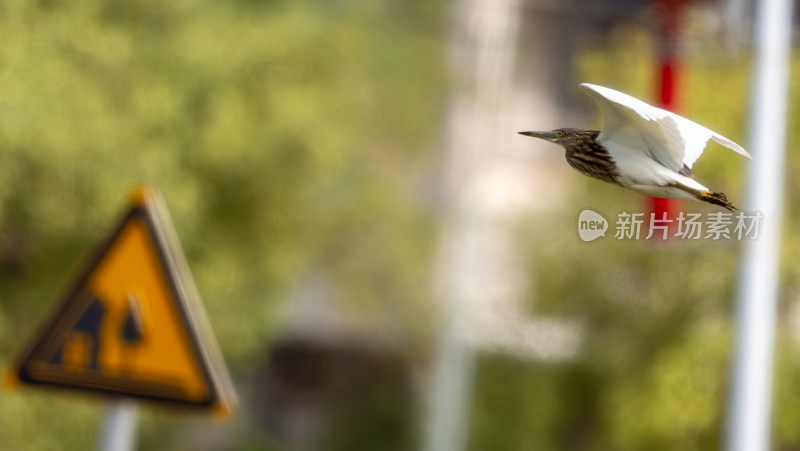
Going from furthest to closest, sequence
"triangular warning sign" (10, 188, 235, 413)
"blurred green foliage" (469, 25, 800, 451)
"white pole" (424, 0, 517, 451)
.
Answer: "white pole" (424, 0, 517, 451)
"blurred green foliage" (469, 25, 800, 451)
"triangular warning sign" (10, 188, 235, 413)

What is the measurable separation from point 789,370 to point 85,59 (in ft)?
8.07

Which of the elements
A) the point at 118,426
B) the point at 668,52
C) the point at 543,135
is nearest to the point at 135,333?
the point at 118,426

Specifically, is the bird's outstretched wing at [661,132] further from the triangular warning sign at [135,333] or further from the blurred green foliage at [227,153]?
the blurred green foliage at [227,153]

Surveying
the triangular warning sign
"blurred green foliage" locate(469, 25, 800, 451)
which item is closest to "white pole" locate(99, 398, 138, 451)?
the triangular warning sign

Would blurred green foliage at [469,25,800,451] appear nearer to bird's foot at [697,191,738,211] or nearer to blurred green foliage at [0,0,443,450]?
blurred green foliage at [0,0,443,450]

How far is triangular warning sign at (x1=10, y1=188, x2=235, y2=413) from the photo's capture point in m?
1.47

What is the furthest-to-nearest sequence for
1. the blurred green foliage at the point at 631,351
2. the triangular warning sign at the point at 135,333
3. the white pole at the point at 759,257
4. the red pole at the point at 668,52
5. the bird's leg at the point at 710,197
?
1. the blurred green foliage at the point at 631,351
2. the triangular warning sign at the point at 135,333
3. the white pole at the point at 759,257
4. the red pole at the point at 668,52
5. the bird's leg at the point at 710,197

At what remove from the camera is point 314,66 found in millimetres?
4395

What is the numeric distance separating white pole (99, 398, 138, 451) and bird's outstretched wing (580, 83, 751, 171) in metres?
1.18

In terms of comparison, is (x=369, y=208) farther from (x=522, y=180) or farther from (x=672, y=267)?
(x=672, y=267)

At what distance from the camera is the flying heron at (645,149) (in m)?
0.44

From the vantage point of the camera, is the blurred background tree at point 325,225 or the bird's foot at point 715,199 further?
the blurred background tree at point 325,225

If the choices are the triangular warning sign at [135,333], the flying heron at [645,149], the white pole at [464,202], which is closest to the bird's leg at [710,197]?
the flying heron at [645,149]

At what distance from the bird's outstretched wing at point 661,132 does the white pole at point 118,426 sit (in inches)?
46.6
